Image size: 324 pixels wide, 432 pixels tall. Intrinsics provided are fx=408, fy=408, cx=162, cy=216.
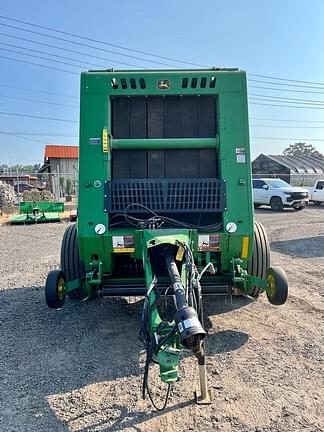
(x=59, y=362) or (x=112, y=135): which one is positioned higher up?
(x=112, y=135)

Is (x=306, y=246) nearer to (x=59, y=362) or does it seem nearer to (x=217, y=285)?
(x=217, y=285)

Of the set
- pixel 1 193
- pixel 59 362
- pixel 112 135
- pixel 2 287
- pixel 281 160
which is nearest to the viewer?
pixel 59 362

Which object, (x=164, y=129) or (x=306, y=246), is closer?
(x=164, y=129)

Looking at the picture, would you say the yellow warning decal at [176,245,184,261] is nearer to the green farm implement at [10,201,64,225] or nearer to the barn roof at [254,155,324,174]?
the green farm implement at [10,201,64,225]

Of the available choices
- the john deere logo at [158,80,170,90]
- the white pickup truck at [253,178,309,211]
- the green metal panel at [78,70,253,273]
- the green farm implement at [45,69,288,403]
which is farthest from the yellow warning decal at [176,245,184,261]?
the white pickup truck at [253,178,309,211]

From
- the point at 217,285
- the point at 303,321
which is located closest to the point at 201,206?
the point at 217,285

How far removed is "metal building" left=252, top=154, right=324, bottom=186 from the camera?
38.4 m

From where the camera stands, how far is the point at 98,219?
4379mm

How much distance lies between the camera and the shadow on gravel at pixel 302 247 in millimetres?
9367

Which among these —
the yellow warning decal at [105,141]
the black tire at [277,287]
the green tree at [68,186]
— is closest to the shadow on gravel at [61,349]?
the black tire at [277,287]

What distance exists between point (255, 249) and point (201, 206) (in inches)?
40.1

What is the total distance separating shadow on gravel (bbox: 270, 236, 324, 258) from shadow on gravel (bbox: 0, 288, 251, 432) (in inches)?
164

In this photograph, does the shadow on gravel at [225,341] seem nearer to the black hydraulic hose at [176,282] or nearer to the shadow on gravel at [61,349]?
the shadow on gravel at [61,349]

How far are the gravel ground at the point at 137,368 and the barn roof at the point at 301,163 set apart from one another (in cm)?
3723
